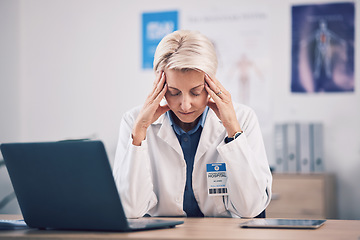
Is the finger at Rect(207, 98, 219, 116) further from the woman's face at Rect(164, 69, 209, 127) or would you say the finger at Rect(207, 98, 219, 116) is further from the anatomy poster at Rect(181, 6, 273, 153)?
the anatomy poster at Rect(181, 6, 273, 153)

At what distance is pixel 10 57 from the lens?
434 cm

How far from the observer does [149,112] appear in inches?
72.2

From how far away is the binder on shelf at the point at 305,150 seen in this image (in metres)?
3.54

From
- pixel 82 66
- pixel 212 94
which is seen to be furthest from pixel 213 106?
pixel 82 66

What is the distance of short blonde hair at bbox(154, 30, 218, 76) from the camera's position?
1.80 m

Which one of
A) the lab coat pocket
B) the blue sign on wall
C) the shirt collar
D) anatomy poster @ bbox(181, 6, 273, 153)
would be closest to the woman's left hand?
the shirt collar

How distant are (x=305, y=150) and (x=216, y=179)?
1945 mm

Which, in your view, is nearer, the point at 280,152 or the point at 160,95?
the point at 160,95

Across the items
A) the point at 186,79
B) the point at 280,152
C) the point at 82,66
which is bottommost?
the point at 280,152

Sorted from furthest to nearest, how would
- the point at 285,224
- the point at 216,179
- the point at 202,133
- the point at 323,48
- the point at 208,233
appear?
the point at 323,48 < the point at 202,133 < the point at 216,179 < the point at 285,224 < the point at 208,233

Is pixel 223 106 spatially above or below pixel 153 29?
below

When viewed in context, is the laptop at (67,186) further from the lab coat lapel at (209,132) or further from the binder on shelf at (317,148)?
the binder on shelf at (317,148)

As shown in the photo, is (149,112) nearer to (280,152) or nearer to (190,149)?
(190,149)

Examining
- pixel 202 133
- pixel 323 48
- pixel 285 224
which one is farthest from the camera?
pixel 323 48
